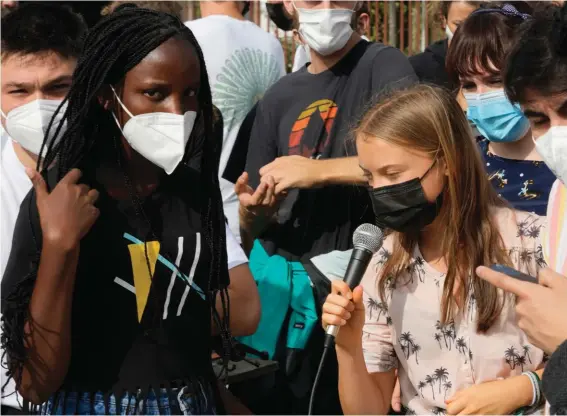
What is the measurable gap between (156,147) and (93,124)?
23 cm

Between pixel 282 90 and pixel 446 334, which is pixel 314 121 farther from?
pixel 446 334

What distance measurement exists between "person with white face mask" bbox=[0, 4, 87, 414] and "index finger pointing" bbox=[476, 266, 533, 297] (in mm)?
1708

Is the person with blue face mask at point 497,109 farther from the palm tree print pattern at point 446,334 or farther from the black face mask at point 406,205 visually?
the palm tree print pattern at point 446,334

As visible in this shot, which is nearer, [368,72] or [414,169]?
[414,169]

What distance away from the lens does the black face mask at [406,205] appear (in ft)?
9.34

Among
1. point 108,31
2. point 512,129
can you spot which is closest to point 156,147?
point 108,31

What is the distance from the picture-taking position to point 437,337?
2.79 meters

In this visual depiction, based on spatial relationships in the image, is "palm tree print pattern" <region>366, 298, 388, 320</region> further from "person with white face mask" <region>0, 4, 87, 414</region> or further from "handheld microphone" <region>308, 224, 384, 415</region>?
"person with white face mask" <region>0, 4, 87, 414</region>

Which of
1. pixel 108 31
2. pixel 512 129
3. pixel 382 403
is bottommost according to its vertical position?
pixel 382 403

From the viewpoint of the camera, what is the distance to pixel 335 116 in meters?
3.78

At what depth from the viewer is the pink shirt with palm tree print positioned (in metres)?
2.72

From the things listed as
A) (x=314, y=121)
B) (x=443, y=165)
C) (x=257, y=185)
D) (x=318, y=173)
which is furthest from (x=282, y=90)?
(x=443, y=165)

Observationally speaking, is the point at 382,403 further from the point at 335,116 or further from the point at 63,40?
the point at 63,40

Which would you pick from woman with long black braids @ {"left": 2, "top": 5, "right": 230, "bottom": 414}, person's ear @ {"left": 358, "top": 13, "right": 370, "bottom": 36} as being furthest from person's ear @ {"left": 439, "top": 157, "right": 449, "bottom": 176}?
person's ear @ {"left": 358, "top": 13, "right": 370, "bottom": 36}
